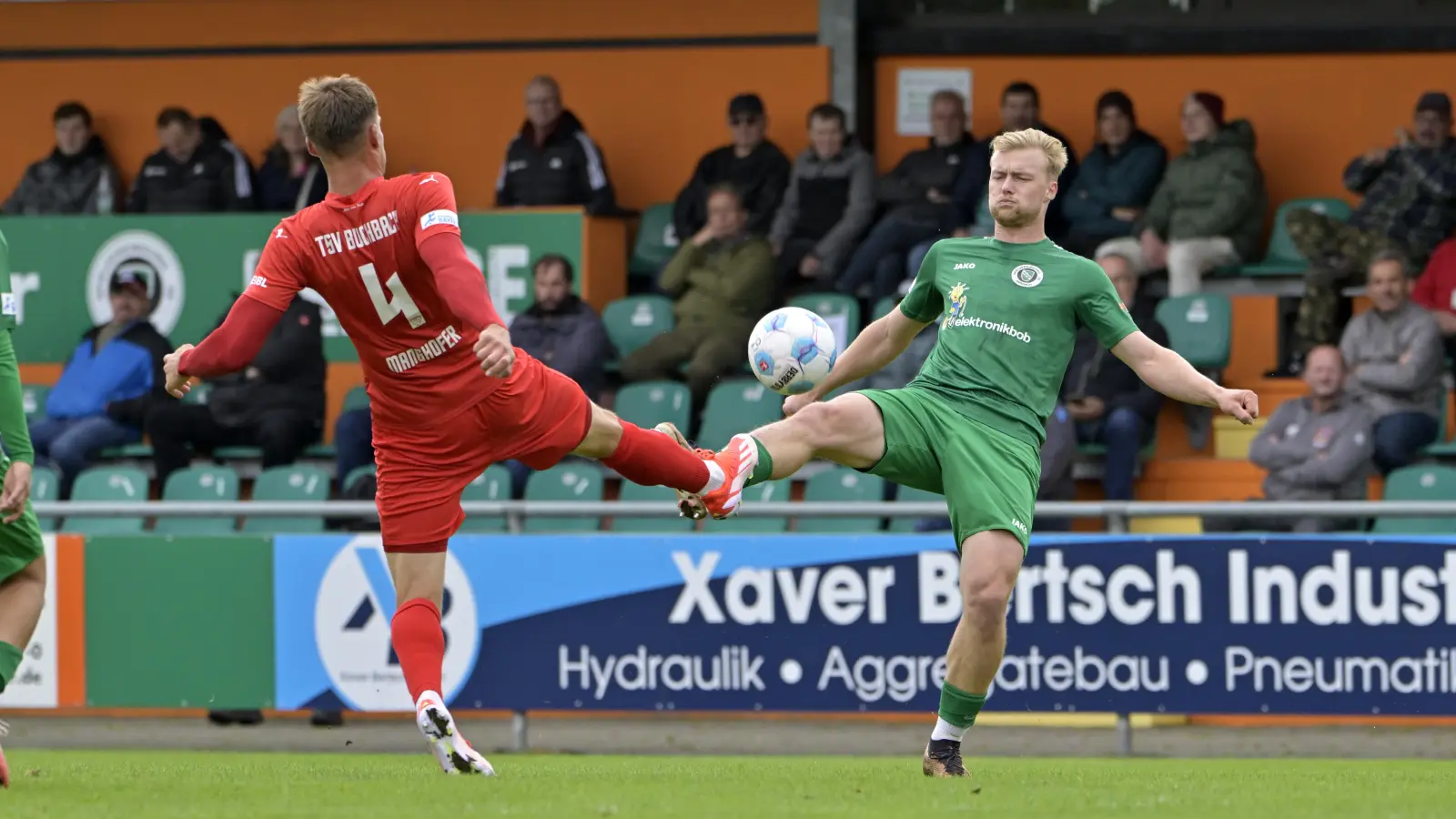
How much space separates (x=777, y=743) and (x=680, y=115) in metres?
6.77

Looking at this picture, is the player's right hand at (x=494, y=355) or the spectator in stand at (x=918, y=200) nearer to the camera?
the player's right hand at (x=494, y=355)

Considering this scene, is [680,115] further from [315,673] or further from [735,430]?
[315,673]

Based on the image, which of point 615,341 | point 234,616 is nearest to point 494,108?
point 615,341

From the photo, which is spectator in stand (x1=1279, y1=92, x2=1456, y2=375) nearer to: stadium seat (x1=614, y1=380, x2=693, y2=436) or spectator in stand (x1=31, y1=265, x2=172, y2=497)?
stadium seat (x1=614, y1=380, x2=693, y2=436)

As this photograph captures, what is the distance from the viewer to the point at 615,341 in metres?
14.6

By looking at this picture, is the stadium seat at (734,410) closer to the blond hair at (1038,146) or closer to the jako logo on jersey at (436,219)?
the blond hair at (1038,146)

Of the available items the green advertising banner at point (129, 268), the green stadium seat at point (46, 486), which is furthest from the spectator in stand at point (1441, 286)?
the green stadium seat at point (46, 486)

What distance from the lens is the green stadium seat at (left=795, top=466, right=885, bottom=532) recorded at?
1181 centimetres

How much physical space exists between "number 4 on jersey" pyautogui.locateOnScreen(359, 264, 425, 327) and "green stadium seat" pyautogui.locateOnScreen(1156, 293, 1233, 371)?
759 centimetres

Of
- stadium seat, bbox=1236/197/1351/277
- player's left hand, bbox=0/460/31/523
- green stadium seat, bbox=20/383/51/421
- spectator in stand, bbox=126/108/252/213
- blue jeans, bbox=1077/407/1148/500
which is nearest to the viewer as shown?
player's left hand, bbox=0/460/31/523

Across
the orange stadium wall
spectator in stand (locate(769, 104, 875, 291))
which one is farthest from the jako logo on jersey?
the orange stadium wall

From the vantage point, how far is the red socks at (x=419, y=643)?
680 centimetres

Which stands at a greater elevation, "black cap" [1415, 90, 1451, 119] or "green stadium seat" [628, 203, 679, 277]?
"black cap" [1415, 90, 1451, 119]

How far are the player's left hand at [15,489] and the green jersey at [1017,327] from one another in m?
3.02
